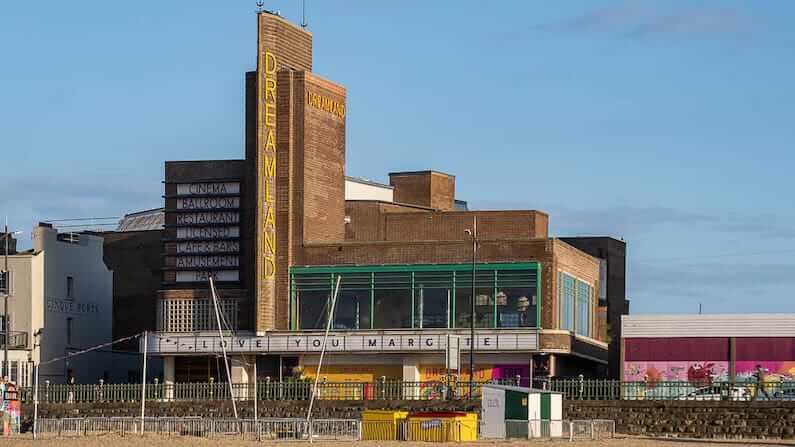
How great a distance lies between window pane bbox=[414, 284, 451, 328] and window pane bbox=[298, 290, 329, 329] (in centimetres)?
516

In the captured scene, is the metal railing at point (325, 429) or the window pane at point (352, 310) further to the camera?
the window pane at point (352, 310)

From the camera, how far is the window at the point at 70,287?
116 m

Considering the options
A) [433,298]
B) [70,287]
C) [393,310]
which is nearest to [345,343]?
[393,310]

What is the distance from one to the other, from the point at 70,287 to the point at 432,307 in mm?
26755

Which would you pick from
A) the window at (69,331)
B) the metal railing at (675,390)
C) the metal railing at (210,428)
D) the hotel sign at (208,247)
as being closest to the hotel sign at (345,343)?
the hotel sign at (208,247)

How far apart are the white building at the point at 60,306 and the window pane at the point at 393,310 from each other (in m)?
21.5

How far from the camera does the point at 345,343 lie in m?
101

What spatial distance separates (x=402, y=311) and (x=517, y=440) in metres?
28.3

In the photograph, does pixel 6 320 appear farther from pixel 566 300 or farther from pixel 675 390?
pixel 675 390

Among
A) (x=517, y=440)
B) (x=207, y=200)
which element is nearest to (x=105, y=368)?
(x=207, y=200)

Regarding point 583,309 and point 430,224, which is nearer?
point 583,309

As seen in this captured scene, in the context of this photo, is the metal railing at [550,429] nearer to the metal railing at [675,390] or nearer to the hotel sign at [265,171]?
the metal railing at [675,390]

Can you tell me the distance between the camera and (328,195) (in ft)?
348

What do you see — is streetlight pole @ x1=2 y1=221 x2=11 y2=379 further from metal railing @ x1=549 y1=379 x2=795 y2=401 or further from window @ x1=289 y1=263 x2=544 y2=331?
metal railing @ x1=549 y1=379 x2=795 y2=401
